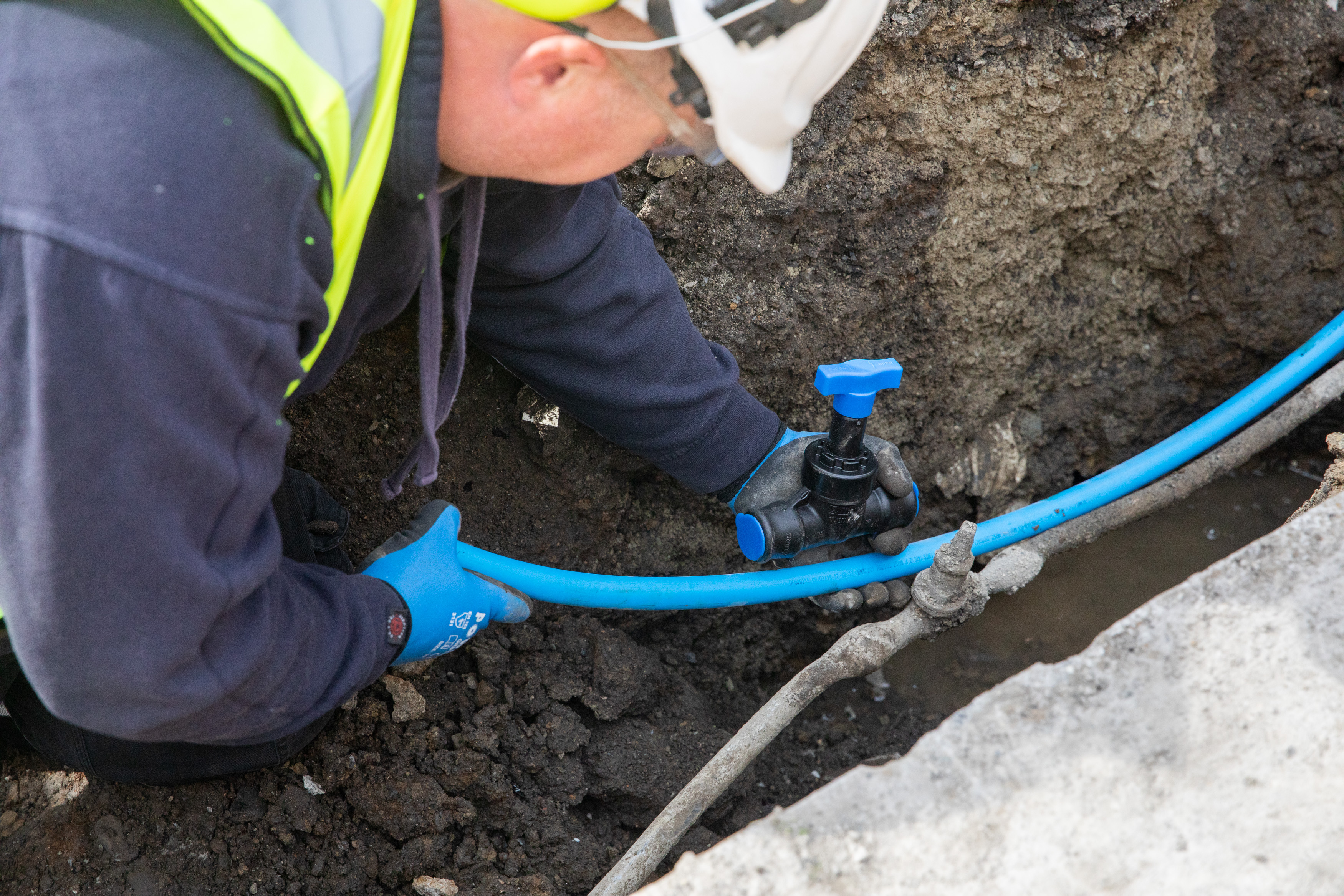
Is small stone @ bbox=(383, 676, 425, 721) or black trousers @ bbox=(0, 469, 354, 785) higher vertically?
black trousers @ bbox=(0, 469, 354, 785)

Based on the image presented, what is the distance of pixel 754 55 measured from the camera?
950 mm

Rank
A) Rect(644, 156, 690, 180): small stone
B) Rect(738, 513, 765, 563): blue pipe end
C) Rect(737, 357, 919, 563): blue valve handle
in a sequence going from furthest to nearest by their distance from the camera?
Rect(644, 156, 690, 180): small stone < Rect(738, 513, 765, 563): blue pipe end < Rect(737, 357, 919, 563): blue valve handle

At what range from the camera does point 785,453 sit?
1.72 meters

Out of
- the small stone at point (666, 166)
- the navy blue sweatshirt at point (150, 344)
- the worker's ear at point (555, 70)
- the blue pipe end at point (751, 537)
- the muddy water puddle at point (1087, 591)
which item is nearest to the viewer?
the navy blue sweatshirt at point (150, 344)

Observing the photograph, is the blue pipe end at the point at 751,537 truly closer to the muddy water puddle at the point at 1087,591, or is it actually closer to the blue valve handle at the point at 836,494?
the blue valve handle at the point at 836,494

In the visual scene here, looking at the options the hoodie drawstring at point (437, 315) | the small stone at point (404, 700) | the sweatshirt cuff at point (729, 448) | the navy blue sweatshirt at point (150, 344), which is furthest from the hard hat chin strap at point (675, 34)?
the small stone at point (404, 700)

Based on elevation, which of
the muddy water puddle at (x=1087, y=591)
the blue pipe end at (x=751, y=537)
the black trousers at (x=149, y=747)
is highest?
the blue pipe end at (x=751, y=537)

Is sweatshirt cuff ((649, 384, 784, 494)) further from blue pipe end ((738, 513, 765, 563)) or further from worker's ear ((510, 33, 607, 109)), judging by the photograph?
worker's ear ((510, 33, 607, 109))

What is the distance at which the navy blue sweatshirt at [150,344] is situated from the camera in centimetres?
75

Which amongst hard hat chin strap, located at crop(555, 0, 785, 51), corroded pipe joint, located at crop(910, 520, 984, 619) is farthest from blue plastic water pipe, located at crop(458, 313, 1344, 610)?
hard hat chin strap, located at crop(555, 0, 785, 51)

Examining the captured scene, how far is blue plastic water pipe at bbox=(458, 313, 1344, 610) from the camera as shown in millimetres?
1619

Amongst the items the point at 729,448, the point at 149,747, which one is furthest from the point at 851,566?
the point at 149,747

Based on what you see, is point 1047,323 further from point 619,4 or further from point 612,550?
point 619,4

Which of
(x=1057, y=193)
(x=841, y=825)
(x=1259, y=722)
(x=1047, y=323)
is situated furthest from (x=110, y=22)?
(x=1047, y=323)
